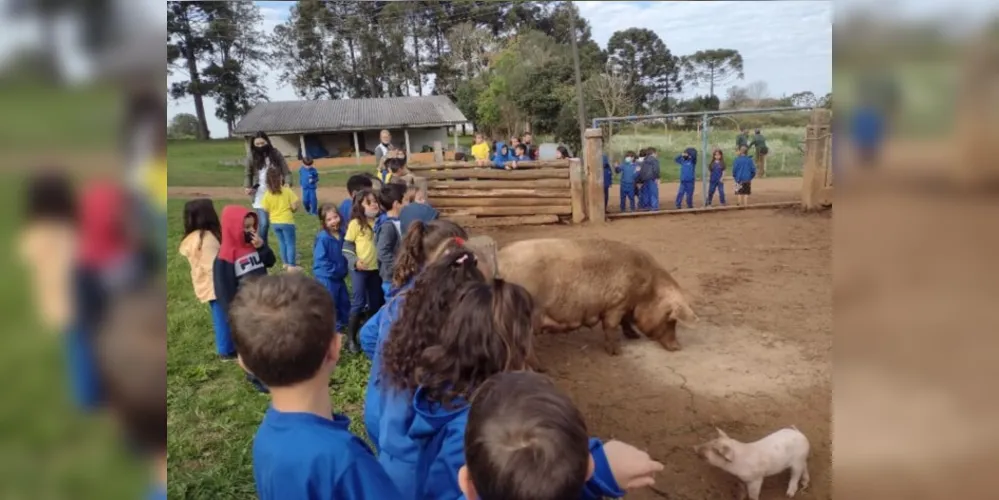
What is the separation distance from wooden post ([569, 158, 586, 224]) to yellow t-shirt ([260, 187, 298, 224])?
6679 mm

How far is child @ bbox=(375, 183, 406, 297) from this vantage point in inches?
210

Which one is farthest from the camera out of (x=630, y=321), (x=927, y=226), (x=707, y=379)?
(x=630, y=321)

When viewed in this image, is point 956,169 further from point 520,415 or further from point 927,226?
point 520,415

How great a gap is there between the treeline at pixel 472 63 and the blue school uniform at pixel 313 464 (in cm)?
258

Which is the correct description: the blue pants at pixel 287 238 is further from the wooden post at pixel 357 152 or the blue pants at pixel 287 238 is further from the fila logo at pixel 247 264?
the wooden post at pixel 357 152

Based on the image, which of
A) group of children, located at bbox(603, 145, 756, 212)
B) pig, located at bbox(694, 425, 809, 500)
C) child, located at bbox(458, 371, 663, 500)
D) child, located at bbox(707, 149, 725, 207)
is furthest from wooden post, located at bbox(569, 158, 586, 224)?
child, located at bbox(458, 371, 663, 500)

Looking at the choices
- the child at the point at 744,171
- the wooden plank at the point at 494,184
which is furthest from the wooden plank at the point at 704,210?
the wooden plank at the point at 494,184

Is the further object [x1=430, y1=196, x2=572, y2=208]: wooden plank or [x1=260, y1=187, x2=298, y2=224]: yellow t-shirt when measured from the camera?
[x1=430, y1=196, x2=572, y2=208]: wooden plank

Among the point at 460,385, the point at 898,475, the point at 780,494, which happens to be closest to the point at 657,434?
the point at 780,494

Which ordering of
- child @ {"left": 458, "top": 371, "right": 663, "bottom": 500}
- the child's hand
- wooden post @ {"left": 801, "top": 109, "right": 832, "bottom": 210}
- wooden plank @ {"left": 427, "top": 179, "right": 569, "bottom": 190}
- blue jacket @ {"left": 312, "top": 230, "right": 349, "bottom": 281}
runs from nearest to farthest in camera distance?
child @ {"left": 458, "top": 371, "right": 663, "bottom": 500} → the child's hand → blue jacket @ {"left": 312, "top": 230, "right": 349, "bottom": 281} → wooden post @ {"left": 801, "top": 109, "right": 832, "bottom": 210} → wooden plank @ {"left": 427, "top": 179, "right": 569, "bottom": 190}

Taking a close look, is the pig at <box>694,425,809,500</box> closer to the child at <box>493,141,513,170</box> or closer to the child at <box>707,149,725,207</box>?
the child at <box>493,141,513,170</box>

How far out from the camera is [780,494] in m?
3.80

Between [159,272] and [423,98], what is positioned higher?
[423,98]

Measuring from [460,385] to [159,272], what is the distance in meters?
1.48
